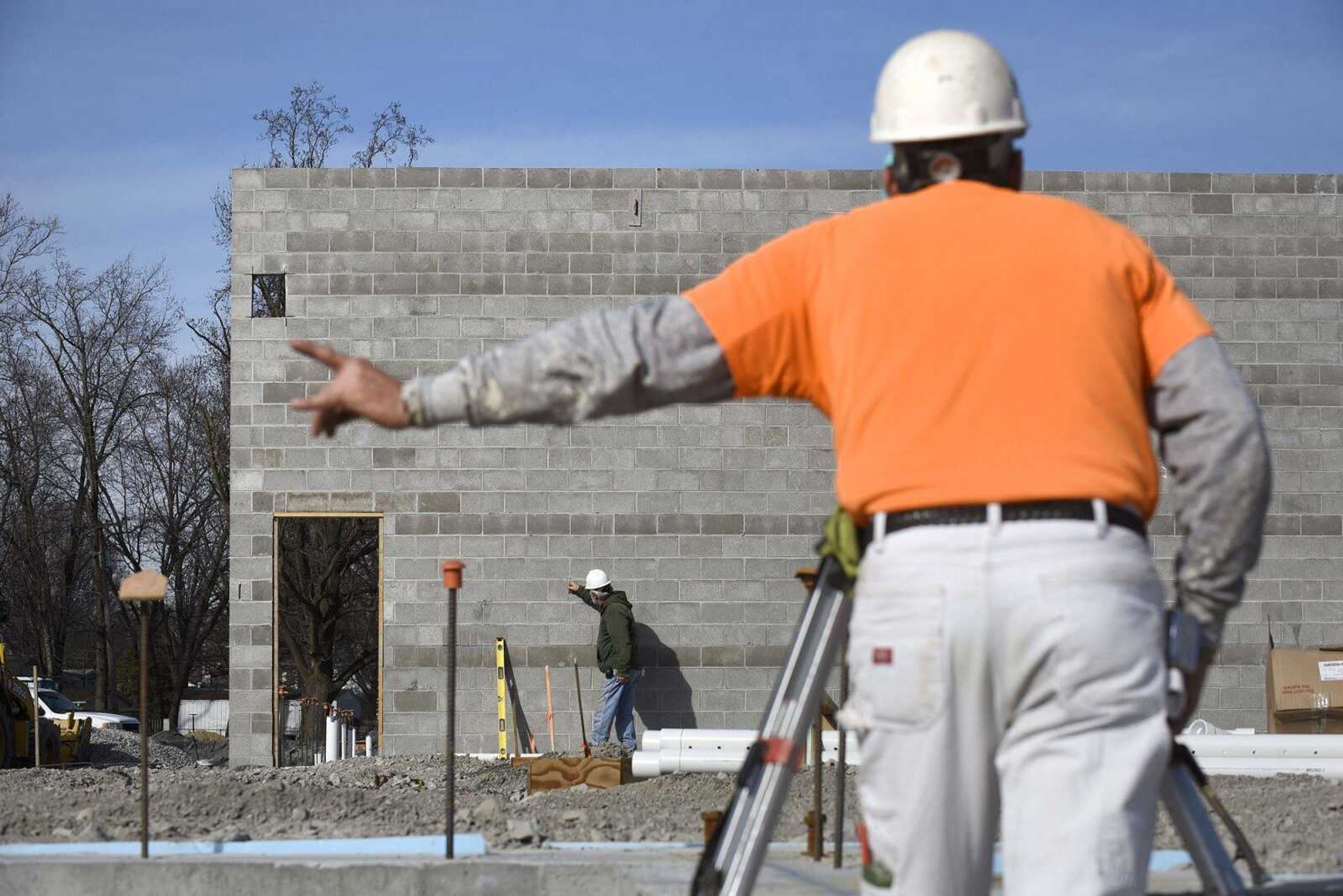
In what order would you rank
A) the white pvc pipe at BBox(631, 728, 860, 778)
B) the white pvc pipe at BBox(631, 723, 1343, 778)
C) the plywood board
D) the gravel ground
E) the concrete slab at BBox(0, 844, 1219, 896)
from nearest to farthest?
the concrete slab at BBox(0, 844, 1219, 896), the gravel ground, the white pvc pipe at BBox(631, 723, 1343, 778), the white pvc pipe at BBox(631, 728, 860, 778), the plywood board

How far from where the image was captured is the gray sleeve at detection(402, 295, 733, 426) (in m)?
2.45

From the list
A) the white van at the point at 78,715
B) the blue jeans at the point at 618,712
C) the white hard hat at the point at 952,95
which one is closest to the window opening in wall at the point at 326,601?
the white van at the point at 78,715

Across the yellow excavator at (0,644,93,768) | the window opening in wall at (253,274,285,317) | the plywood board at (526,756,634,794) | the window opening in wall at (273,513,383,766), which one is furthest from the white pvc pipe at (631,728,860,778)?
the window opening in wall at (273,513,383,766)

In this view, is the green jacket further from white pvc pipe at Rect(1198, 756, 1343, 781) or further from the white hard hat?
the white hard hat

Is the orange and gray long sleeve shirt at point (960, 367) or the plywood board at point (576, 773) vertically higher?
the orange and gray long sleeve shirt at point (960, 367)

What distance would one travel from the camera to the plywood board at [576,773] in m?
10.8

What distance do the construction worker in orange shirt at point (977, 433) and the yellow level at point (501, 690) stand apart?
40.8 ft

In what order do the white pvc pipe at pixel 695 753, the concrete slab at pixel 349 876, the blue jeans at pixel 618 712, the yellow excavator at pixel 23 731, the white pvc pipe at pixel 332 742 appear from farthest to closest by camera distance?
the yellow excavator at pixel 23 731, the white pvc pipe at pixel 332 742, the blue jeans at pixel 618 712, the white pvc pipe at pixel 695 753, the concrete slab at pixel 349 876

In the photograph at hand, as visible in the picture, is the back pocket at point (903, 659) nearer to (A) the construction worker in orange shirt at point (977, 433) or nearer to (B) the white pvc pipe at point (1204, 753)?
(A) the construction worker in orange shirt at point (977, 433)

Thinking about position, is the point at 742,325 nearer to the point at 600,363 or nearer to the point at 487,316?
the point at 600,363

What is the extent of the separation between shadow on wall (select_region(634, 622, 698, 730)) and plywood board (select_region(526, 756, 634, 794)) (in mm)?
3770

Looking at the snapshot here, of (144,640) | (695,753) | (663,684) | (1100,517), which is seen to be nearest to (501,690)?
(663,684)

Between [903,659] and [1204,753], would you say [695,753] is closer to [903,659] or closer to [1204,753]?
[1204,753]

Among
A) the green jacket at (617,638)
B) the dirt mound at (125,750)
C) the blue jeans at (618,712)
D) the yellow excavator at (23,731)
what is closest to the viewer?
the green jacket at (617,638)
